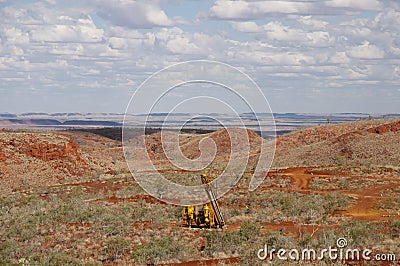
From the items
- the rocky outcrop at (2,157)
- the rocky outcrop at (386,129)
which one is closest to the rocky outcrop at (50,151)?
the rocky outcrop at (2,157)

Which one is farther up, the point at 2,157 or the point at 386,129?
the point at 386,129

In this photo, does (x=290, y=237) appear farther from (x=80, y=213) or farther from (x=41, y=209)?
(x=41, y=209)

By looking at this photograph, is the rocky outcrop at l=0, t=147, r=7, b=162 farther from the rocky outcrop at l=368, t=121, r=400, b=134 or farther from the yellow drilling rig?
the rocky outcrop at l=368, t=121, r=400, b=134

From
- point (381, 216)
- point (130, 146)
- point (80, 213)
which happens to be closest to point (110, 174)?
point (130, 146)

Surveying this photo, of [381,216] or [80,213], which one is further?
[80,213]

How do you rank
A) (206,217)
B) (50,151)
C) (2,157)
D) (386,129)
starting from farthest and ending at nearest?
(386,129), (50,151), (2,157), (206,217)

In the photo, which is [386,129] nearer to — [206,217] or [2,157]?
[2,157]

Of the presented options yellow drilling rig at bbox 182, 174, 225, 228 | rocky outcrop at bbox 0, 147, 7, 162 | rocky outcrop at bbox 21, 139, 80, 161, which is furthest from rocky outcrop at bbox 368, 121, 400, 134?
yellow drilling rig at bbox 182, 174, 225, 228

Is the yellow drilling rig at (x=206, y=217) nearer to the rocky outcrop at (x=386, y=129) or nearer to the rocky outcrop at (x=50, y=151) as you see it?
the rocky outcrop at (x=50, y=151)

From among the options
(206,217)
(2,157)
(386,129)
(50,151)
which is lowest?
(2,157)

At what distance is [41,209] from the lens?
32.2 meters

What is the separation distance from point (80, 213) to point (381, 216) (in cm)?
1406

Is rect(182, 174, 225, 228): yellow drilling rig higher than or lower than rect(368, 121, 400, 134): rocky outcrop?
lower

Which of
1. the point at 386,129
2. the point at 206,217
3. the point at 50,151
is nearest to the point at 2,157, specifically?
the point at 50,151
